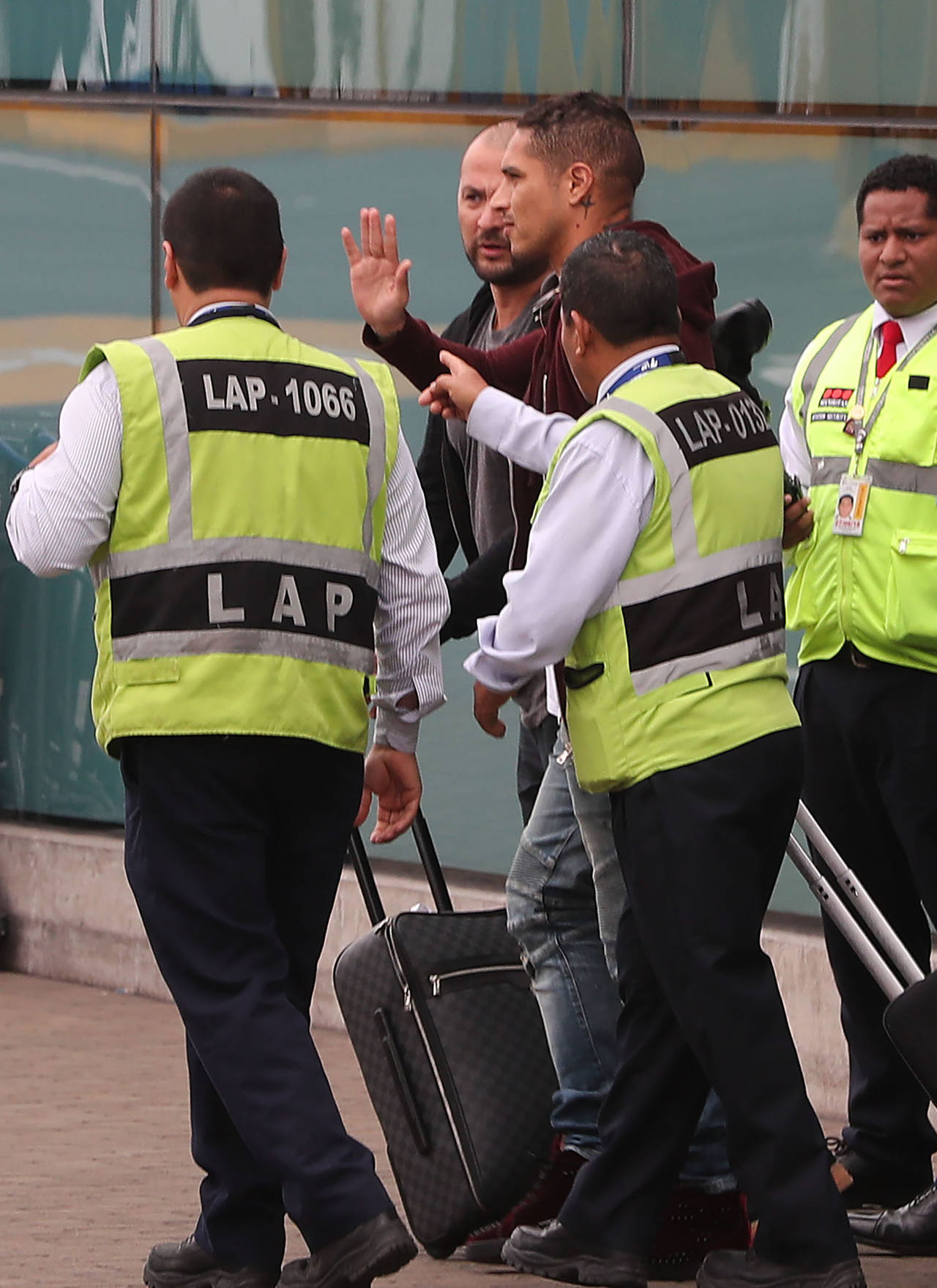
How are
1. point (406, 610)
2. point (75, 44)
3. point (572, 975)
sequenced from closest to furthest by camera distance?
point (406, 610) < point (572, 975) < point (75, 44)

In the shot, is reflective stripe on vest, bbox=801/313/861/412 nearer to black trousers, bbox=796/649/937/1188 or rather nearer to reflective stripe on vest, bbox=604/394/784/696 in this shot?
black trousers, bbox=796/649/937/1188

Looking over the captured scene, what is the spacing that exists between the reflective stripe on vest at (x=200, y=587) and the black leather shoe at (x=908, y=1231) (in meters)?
1.73

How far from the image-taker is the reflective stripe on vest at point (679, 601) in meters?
4.24

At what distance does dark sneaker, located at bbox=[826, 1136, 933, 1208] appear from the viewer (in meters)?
5.19

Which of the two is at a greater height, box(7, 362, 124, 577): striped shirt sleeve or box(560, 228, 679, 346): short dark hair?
box(560, 228, 679, 346): short dark hair

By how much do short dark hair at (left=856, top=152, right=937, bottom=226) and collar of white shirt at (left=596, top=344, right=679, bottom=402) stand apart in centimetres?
111

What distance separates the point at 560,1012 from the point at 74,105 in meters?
4.62

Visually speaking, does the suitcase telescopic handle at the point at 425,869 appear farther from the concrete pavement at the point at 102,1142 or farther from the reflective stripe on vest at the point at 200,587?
the reflective stripe on vest at the point at 200,587

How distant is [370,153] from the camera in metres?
7.73

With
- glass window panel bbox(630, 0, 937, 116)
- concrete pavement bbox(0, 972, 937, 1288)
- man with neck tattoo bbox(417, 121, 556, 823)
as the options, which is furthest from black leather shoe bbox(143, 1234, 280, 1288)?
glass window panel bbox(630, 0, 937, 116)

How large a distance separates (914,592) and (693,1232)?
4.55ft

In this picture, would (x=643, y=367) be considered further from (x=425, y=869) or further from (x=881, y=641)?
(x=425, y=869)

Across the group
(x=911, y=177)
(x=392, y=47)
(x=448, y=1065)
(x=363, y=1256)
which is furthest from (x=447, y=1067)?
(x=392, y=47)

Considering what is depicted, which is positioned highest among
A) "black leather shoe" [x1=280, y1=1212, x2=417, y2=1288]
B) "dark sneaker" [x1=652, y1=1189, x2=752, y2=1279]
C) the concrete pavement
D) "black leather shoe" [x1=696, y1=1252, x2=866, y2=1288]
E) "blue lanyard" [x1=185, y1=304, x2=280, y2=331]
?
"blue lanyard" [x1=185, y1=304, x2=280, y2=331]
